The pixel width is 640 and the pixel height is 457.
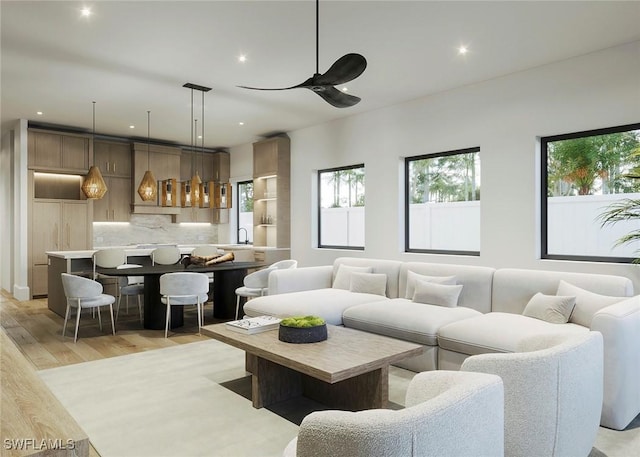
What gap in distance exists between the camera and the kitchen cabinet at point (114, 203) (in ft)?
27.7

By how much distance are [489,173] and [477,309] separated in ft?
5.71

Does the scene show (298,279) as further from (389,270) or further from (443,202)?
(443,202)

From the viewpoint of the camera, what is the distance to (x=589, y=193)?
455 centimetres

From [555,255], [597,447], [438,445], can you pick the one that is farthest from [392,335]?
[438,445]

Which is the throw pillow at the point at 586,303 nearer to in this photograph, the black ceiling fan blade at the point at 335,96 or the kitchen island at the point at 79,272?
the black ceiling fan blade at the point at 335,96

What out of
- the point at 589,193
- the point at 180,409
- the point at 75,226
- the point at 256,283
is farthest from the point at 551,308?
the point at 75,226

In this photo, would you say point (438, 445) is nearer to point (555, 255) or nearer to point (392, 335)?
point (392, 335)

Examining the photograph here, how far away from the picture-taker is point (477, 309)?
4285mm

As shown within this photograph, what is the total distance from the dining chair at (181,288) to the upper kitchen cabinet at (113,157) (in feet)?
14.5

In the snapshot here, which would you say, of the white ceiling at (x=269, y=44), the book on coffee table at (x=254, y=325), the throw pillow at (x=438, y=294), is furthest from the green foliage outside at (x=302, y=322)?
the white ceiling at (x=269, y=44)

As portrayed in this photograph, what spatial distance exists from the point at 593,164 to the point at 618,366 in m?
2.56

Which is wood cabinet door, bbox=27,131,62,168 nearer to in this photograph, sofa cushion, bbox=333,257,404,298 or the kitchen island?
the kitchen island

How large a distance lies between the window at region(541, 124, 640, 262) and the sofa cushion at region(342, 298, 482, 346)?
149cm

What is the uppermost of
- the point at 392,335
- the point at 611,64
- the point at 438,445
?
the point at 611,64
